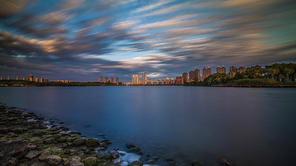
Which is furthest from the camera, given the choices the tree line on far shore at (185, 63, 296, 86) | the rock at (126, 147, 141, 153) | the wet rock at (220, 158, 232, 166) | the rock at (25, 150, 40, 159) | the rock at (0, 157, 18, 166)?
the tree line on far shore at (185, 63, 296, 86)

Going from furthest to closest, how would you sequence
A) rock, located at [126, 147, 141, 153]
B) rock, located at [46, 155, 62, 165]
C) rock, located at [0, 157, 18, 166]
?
rock, located at [126, 147, 141, 153], rock, located at [46, 155, 62, 165], rock, located at [0, 157, 18, 166]

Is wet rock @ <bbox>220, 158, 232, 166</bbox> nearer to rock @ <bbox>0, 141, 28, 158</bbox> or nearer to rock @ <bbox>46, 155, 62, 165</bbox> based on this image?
rock @ <bbox>46, 155, 62, 165</bbox>

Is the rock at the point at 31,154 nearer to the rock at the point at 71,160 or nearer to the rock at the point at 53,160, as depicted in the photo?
the rock at the point at 53,160

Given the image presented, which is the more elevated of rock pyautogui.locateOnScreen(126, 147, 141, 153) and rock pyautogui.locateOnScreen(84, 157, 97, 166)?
rock pyautogui.locateOnScreen(84, 157, 97, 166)

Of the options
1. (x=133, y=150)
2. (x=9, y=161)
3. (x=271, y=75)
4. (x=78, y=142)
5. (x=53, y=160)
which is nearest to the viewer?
(x=9, y=161)

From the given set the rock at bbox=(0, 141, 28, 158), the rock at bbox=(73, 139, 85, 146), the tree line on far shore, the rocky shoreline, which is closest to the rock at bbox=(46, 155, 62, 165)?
the rocky shoreline

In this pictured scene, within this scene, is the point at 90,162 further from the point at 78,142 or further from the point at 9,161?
the point at 9,161

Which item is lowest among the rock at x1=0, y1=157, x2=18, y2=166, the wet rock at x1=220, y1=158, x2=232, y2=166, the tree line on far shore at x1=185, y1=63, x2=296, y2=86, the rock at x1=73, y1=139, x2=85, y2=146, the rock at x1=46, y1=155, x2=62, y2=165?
the wet rock at x1=220, y1=158, x2=232, y2=166

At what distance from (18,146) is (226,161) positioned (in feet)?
28.3

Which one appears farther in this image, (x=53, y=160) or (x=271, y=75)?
(x=271, y=75)

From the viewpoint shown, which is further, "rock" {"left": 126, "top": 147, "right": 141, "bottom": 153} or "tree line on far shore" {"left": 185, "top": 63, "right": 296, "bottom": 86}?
"tree line on far shore" {"left": 185, "top": 63, "right": 296, "bottom": 86}

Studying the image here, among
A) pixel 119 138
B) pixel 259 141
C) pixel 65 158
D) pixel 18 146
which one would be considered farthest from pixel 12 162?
pixel 259 141

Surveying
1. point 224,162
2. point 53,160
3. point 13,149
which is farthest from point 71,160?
point 224,162

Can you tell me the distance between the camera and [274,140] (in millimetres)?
8367
